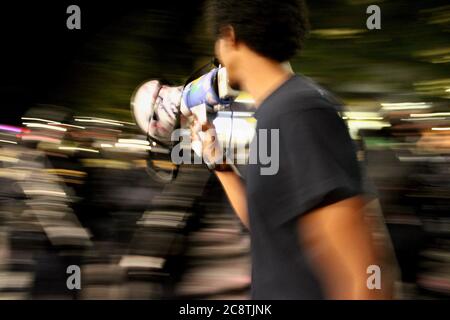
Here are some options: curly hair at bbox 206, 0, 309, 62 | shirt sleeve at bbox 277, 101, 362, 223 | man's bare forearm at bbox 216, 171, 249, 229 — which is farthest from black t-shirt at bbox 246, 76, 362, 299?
man's bare forearm at bbox 216, 171, 249, 229

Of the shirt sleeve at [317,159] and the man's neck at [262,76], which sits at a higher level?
the man's neck at [262,76]

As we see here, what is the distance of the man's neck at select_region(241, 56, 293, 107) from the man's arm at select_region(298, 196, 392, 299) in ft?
1.05

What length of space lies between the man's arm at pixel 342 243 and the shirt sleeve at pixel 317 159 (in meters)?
0.02

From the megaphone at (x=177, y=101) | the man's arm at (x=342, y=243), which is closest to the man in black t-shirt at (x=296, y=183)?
the man's arm at (x=342, y=243)

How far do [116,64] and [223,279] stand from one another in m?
1.04

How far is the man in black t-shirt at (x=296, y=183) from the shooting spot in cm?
125

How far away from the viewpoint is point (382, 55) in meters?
2.29

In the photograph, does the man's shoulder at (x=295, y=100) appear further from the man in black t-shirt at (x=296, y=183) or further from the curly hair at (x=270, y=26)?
the curly hair at (x=270, y=26)


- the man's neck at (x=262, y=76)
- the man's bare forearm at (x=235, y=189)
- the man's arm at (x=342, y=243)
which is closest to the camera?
the man's arm at (x=342, y=243)

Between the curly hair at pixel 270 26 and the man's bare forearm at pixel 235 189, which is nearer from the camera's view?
the curly hair at pixel 270 26

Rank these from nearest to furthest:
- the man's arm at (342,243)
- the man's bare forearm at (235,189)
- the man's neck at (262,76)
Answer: the man's arm at (342,243)
the man's neck at (262,76)
the man's bare forearm at (235,189)

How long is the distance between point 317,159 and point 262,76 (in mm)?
297
